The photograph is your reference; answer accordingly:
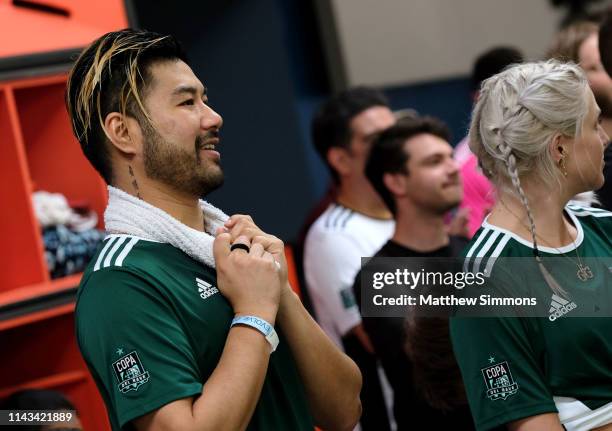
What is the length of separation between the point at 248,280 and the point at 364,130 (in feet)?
7.84

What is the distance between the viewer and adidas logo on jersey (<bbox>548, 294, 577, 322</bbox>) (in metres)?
1.99

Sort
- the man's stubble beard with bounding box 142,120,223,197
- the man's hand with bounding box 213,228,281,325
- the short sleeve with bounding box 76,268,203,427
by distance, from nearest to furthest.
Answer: the short sleeve with bounding box 76,268,203,427
the man's hand with bounding box 213,228,281,325
the man's stubble beard with bounding box 142,120,223,197

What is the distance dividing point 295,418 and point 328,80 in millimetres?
3780

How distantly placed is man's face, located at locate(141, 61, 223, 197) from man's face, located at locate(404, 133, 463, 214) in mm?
1618

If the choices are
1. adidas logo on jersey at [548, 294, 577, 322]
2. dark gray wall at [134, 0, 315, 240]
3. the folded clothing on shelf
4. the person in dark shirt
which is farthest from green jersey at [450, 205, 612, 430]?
dark gray wall at [134, 0, 315, 240]

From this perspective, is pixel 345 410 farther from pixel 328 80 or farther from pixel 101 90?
pixel 328 80

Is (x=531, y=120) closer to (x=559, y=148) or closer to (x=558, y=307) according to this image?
(x=559, y=148)

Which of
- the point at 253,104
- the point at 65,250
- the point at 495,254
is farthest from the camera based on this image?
the point at 253,104

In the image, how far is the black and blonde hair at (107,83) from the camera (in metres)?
1.94

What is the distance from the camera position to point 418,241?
3.38 metres

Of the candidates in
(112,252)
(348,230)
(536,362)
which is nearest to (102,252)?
(112,252)

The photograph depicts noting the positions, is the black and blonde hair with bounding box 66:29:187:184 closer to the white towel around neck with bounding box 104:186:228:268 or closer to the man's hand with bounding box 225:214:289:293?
the white towel around neck with bounding box 104:186:228:268

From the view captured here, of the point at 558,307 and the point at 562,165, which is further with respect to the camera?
the point at 562,165

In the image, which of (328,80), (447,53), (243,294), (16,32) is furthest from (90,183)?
(447,53)
